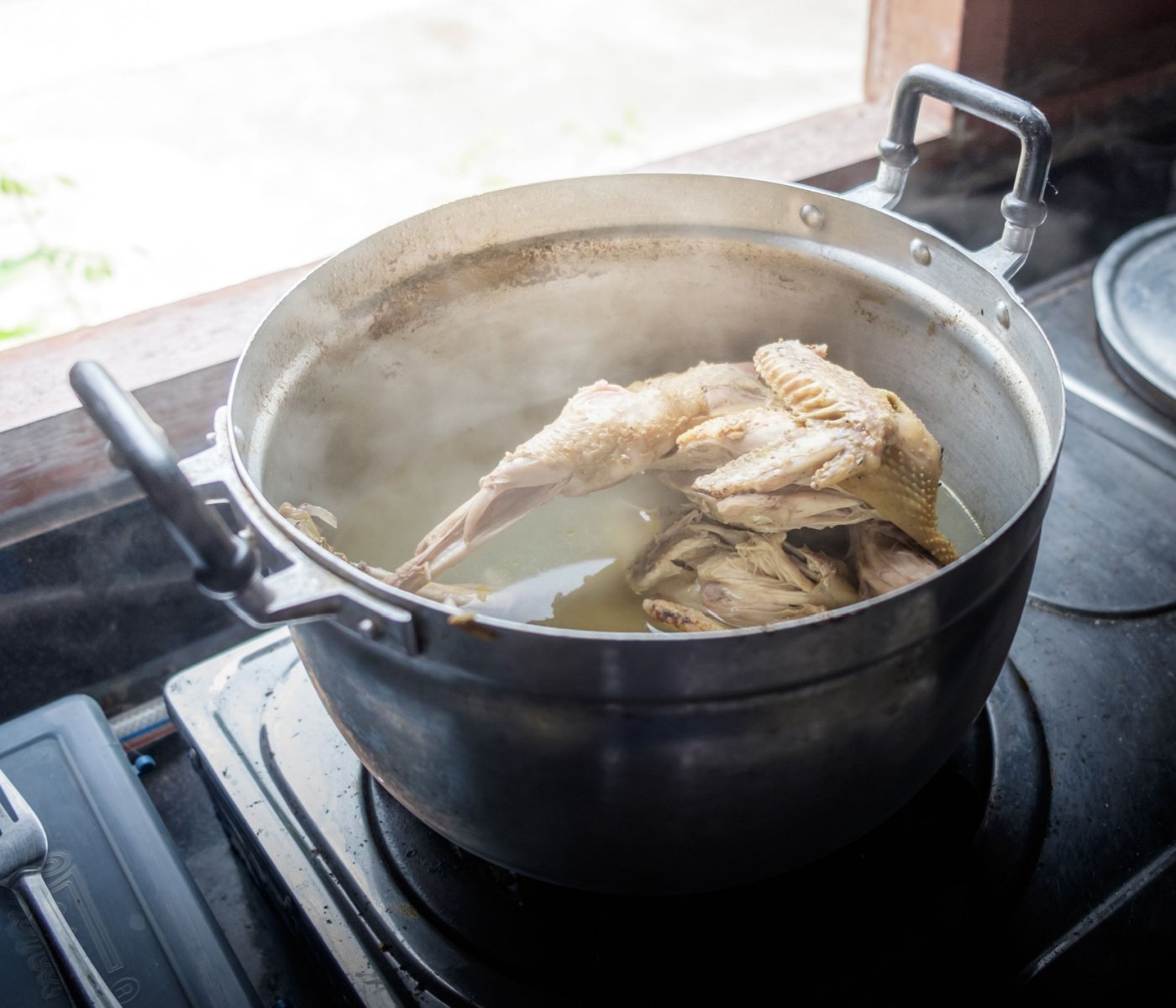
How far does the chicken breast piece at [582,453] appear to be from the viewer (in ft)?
3.68

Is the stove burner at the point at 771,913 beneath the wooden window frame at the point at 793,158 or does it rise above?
beneath

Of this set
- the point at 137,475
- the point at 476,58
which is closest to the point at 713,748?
the point at 137,475

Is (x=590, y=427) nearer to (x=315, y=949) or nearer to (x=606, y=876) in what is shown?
(x=606, y=876)

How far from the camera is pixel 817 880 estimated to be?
1057 mm

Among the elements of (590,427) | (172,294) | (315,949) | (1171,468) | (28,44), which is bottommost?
(315,949)

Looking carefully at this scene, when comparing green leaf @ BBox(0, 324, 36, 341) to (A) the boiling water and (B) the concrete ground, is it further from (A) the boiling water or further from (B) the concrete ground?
(A) the boiling water

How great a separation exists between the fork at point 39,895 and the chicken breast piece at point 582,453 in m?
0.53

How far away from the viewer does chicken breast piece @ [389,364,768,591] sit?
1.12 m

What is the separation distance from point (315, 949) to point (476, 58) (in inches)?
116

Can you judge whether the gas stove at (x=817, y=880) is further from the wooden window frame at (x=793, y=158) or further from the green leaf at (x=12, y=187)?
the green leaf at (x=12, y=187)

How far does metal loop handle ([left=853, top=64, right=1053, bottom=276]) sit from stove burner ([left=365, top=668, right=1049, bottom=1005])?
628 millimetres

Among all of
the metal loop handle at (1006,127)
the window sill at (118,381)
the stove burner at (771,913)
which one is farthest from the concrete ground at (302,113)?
the stove burner at (771,913)

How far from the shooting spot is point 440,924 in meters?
1.03

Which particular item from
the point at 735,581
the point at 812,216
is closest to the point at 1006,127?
the point at 812,216
